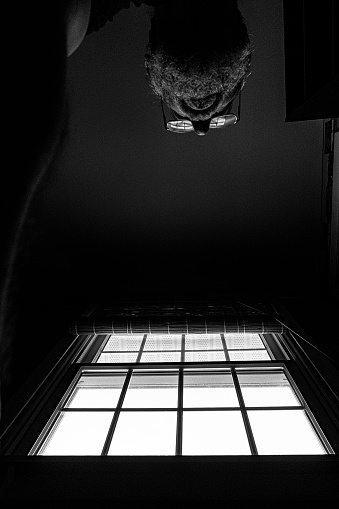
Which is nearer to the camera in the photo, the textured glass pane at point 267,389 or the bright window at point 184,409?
the bright window at point 184,409

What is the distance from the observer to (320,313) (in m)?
4.45

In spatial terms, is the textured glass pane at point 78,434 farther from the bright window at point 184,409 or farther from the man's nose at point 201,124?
the man's nose at point 201,124

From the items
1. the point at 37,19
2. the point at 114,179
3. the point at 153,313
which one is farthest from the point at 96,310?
the point at 37,19

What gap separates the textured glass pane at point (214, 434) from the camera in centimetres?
186

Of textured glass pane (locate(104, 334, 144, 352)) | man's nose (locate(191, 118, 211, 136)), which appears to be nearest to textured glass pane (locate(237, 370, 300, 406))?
textured glass pane (locate(104, 334, 144, 352))

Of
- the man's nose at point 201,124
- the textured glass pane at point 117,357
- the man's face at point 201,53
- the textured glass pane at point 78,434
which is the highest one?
the textured glass pane at point 117,357

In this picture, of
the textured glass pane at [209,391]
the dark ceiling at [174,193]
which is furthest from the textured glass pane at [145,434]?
the dark ceiling at [174,193]

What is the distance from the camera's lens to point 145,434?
78.8 inches

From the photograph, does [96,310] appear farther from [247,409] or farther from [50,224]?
[247,409]

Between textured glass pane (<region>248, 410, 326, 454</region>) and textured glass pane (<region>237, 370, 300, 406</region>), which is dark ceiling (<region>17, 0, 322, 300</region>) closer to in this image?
textured glass pane (<region>237, 370, 300, 406</region>)

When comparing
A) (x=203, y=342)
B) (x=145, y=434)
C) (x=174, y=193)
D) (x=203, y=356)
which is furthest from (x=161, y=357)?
(x=174, y=193)

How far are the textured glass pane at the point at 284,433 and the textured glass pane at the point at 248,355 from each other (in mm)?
782

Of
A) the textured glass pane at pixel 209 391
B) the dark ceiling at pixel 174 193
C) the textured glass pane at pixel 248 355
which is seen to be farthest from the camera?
the dark ceiling at pixel 174 193

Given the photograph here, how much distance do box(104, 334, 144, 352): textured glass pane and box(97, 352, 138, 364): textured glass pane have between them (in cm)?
11
